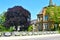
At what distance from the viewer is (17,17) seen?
56.2 metres

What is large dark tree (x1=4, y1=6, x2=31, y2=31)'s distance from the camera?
56094 millimetres

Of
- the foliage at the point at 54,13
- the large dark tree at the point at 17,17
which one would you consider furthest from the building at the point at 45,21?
the large dark tree at the point at 17,17

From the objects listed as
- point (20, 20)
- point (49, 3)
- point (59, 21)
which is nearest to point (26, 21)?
point (20, 20)

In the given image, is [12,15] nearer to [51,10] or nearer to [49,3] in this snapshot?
[51,10]

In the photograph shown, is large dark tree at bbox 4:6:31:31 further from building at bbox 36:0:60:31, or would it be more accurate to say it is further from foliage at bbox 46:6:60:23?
building at bbox 36:0:60:31

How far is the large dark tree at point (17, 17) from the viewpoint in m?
56.1

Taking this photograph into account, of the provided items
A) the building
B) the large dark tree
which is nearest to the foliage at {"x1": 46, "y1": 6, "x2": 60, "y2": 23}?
the building

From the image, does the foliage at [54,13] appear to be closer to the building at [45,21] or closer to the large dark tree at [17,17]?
the building at [45,21]

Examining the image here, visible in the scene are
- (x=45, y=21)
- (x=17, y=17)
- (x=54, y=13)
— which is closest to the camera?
(x=17, y=17)

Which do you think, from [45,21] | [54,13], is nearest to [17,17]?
[54,13]

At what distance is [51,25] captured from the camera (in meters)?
73.4

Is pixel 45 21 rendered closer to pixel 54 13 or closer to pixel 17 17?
pixel 54 13

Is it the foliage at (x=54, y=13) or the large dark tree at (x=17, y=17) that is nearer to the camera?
the large dark tree at (x=17, y=17)

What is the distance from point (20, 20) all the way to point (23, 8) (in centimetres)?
369
